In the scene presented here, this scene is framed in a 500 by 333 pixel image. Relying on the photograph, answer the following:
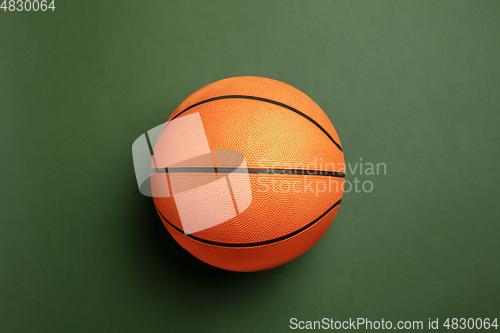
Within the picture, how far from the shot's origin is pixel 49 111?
4.07 feet

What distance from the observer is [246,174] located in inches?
28.9

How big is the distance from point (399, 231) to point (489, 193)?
43 centimetres

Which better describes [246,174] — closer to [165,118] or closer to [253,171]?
[253,171]

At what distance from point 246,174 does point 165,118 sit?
2.11 ft

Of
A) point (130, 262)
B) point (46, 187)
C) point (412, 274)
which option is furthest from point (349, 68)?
point (46, 187)

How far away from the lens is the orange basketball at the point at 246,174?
2.43 feet

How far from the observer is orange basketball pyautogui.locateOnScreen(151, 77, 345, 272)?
74cm

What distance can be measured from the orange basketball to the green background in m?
0.43

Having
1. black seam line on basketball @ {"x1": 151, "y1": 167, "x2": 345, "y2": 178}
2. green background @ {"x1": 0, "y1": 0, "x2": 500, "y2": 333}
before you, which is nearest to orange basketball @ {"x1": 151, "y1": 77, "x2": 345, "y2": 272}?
black seam line on basketball @ {"x1": 151, "y1": 167, "x2": 345, "y2": 178}

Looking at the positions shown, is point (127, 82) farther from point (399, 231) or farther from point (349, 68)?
point (399, 231)
